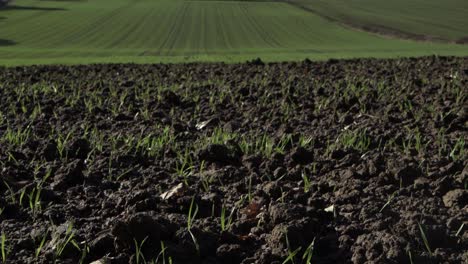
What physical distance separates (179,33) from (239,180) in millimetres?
38543

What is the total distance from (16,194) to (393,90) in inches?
268

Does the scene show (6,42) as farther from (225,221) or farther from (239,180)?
(225,221)

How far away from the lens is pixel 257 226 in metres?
3.78

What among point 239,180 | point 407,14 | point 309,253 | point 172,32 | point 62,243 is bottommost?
point 172,32

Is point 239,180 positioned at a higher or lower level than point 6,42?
higher

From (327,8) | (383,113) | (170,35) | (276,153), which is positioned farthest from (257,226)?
(327,8)

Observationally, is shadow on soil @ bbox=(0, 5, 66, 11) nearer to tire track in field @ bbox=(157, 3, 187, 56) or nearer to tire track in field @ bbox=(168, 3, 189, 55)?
tire track in field @ bbox=(157, 3, 187, 56)

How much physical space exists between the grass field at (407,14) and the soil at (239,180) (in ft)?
118

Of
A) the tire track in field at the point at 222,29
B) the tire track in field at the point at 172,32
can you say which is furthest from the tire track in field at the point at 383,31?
the tire track in field at the point at 172,32

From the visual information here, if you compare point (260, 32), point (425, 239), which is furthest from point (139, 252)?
point (260, 32)

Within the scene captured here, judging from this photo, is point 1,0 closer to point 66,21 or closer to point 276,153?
point 66,21

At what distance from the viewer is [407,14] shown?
5897cm

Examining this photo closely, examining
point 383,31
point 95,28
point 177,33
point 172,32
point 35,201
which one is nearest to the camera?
point 35,201

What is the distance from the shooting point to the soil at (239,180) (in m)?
3.45
